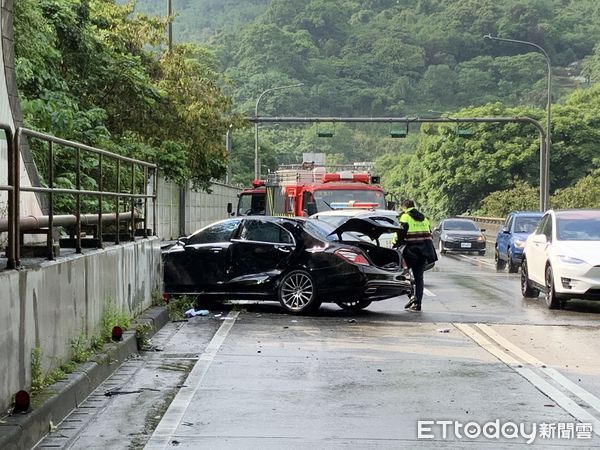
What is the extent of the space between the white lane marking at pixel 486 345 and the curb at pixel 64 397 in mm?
3892

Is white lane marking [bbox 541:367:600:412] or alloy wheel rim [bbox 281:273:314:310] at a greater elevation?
alloy wheel rim [bbox 281:273:314:310]

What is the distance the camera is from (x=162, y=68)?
3216cm

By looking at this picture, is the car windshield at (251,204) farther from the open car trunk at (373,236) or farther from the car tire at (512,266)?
the open car trunk at (373,236)

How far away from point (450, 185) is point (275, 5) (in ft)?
223

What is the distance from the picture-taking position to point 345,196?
95.0 ft

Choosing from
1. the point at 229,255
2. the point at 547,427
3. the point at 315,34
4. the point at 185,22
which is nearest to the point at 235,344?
the point at 229,255

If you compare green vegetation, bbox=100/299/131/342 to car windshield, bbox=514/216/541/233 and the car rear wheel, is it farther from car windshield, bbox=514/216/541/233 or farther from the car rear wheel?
car windshield, bbox=514/216/541/233

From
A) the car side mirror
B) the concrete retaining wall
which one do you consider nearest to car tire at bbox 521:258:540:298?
the car side mirror

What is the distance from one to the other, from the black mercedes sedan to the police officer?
65 cm

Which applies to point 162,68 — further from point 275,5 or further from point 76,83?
point 275,5

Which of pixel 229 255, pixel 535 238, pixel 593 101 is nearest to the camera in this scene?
pixel 229 255

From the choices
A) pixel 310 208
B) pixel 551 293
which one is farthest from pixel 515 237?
pixel 551 293

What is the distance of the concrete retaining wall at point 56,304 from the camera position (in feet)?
24.2

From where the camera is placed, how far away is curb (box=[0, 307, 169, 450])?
21.9ft
